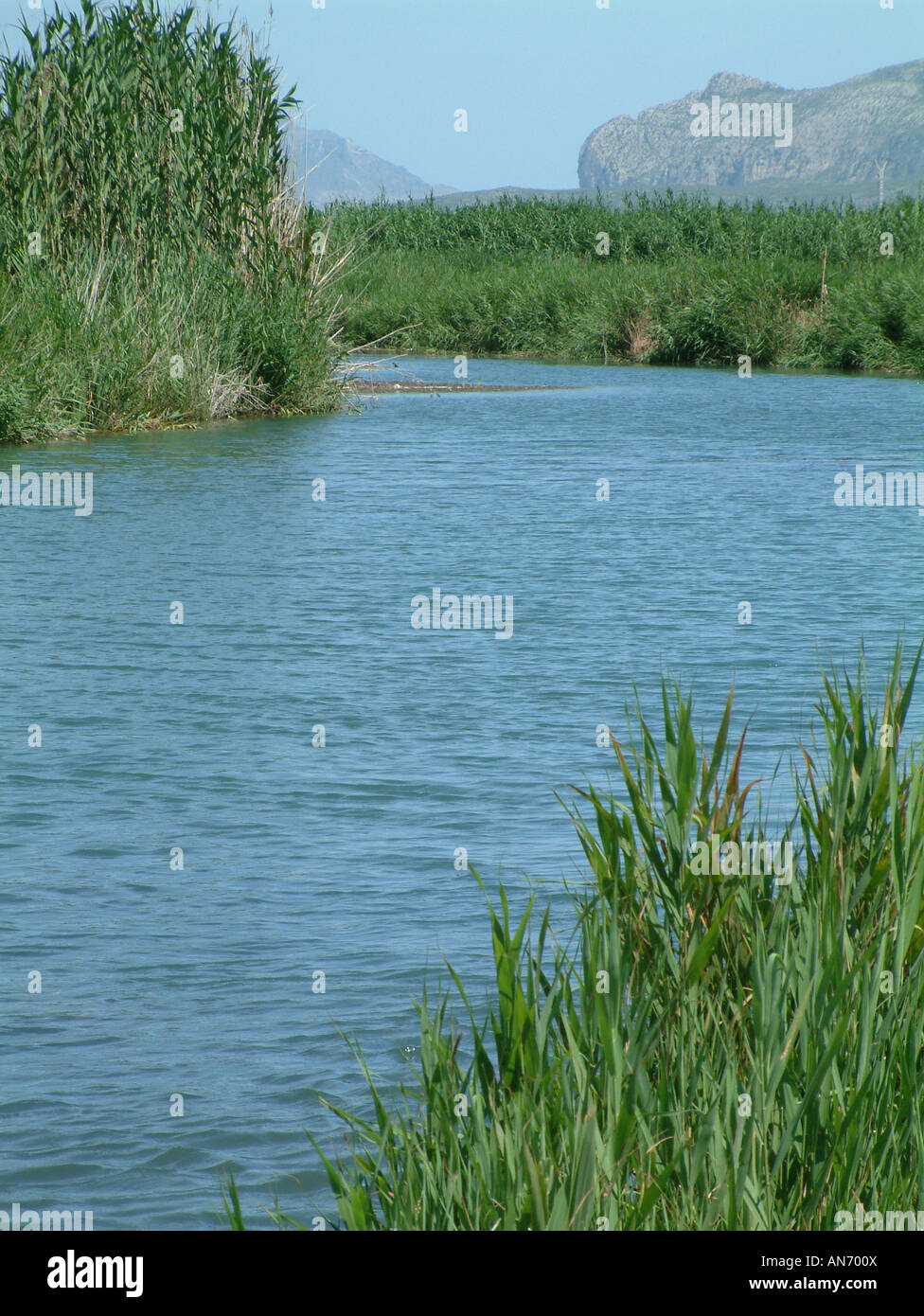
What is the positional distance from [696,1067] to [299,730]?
15.2ft

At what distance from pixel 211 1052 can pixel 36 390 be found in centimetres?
1513

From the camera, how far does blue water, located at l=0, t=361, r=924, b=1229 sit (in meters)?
4.23

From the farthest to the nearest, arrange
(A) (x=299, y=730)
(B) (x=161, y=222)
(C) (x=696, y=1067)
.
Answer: (B) (x=161, y=222), (A) (x=299, y=730), (C) (x=696, y=1067)

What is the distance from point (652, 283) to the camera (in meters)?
36.3

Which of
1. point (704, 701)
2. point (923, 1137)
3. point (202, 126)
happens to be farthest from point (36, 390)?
point (923, 1137)
